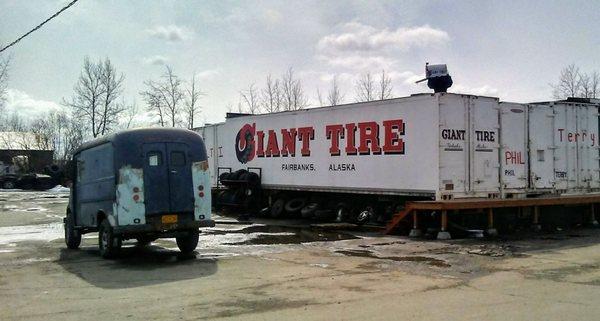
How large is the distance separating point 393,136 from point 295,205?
574 cm

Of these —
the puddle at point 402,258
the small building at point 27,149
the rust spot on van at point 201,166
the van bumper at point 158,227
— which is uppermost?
the small building at point 27,149

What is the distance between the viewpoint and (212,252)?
1317 cm

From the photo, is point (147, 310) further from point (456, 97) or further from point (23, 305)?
point (456, 97)

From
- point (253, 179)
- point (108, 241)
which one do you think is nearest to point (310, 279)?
point (108, 241)

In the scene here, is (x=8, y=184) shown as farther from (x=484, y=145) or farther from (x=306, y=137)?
(x=484, y=145)

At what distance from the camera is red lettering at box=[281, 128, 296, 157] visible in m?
20.5

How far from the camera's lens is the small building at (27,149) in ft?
219

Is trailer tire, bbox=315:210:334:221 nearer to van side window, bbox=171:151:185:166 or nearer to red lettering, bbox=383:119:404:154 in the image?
red lettering, bbox=383:119:404:154

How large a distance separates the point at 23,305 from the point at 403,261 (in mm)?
6867

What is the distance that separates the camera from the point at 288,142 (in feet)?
68.3

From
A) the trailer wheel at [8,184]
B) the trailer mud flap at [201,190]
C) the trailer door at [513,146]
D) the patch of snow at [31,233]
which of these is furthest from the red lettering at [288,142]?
the trailer wheel at [8,184]

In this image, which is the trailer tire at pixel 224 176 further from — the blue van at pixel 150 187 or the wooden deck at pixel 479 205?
the blue van at pixel 150 187

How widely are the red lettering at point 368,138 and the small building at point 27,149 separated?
2132 inches

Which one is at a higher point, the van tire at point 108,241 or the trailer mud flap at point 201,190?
the trailer mud flap at point 201,190
